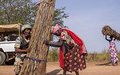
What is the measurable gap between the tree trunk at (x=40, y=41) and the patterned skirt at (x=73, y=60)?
3.76m

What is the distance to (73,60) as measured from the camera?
35.9ft

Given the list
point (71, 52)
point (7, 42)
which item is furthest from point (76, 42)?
point (7, 42)

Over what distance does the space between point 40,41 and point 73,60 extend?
156 inches

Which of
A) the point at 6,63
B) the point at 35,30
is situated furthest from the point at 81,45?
the point at 6,63

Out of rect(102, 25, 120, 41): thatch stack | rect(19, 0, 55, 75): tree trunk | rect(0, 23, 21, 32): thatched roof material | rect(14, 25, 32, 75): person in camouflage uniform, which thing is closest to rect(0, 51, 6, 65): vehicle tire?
rect(0, 23, 21, 32): thatched roof material

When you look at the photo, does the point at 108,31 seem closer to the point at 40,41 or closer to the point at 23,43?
the point at 23,43

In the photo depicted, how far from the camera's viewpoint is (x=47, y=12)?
7.09 meters

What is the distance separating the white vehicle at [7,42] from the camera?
715 inches

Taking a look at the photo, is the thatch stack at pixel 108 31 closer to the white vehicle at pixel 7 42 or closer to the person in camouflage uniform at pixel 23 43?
the white vehicle at pixel 7 42

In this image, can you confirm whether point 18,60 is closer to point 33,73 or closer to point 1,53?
point 33,73

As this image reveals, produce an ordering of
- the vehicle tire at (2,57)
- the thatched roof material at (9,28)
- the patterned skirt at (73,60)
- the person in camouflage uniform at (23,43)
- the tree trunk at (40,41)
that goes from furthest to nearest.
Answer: the thatched roof material at (9,28)
the vehicle tire at (2,57)
the patterned skirt at (73,60)
the person in camouflage uniform at (23,43)
the tree trunk at (40,41)

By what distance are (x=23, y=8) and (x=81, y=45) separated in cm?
2246

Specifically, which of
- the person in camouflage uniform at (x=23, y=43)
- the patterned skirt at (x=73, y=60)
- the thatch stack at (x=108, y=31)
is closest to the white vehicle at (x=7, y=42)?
the thatch stack at (x=108, y=31)

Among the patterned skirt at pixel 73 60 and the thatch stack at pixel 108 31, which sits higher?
the thatch stack at pixel 108 31
